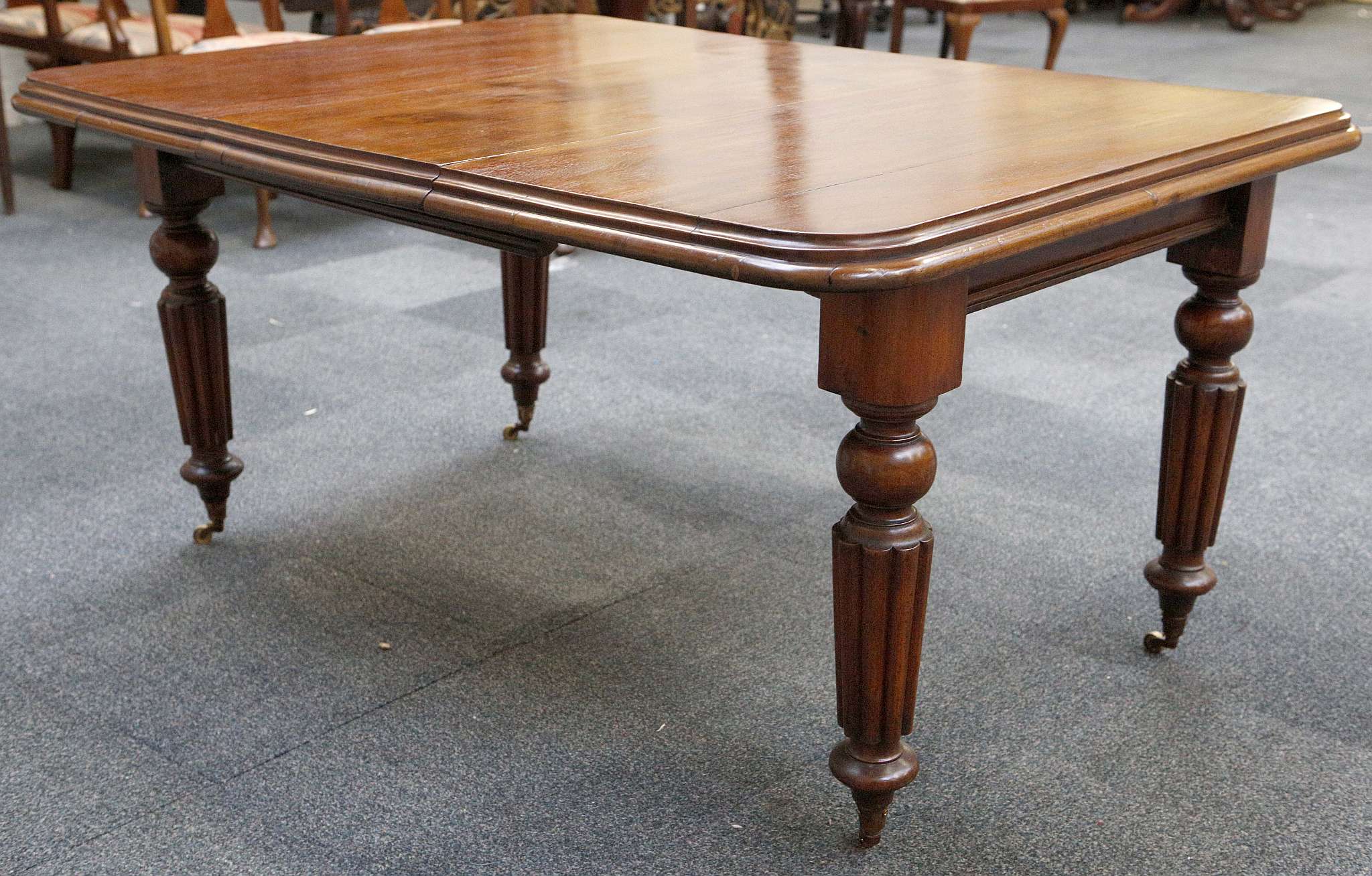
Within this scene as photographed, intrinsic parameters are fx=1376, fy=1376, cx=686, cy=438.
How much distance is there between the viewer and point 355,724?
141 centimetres

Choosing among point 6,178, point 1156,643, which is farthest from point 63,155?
point 1156,643

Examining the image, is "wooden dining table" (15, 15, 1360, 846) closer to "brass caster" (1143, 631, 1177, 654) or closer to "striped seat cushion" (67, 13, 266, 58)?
"brass caster" (1143, 631, 1177, 654)

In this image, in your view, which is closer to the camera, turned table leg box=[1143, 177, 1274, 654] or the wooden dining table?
the wooden dining table

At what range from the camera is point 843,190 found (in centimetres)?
103

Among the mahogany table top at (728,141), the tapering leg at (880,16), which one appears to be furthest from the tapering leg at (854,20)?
the mahogany table top at (728,141)

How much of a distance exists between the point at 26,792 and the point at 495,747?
440 millimetres

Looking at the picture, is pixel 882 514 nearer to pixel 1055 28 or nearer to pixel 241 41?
pixel 241 41

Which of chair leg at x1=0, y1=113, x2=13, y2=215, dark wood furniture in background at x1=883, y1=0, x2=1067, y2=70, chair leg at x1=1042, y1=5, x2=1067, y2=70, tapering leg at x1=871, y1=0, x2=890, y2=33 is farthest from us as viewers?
tapering leg at x1=871, y1=0, x2=890, y2=33

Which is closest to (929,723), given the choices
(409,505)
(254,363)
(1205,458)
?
(1205,458)

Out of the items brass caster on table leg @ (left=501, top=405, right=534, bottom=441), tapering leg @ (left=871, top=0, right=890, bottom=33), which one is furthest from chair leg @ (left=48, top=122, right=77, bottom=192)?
tapering leg @ (left=871, top=0, right=890, bottom=33)

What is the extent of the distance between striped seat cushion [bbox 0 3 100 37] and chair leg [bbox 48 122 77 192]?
9.6 inches

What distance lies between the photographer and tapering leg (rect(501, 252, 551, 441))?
200 centimetres

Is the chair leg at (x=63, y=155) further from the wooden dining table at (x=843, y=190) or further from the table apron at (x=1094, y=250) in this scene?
the table apron at (x=1094, y=250)

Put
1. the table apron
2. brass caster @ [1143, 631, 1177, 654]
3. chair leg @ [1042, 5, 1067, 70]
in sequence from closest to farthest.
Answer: the table apron
brass caster @ [1143, 631, 1177, 654]
chair leg @ [1042, 5, 1067, 70]
